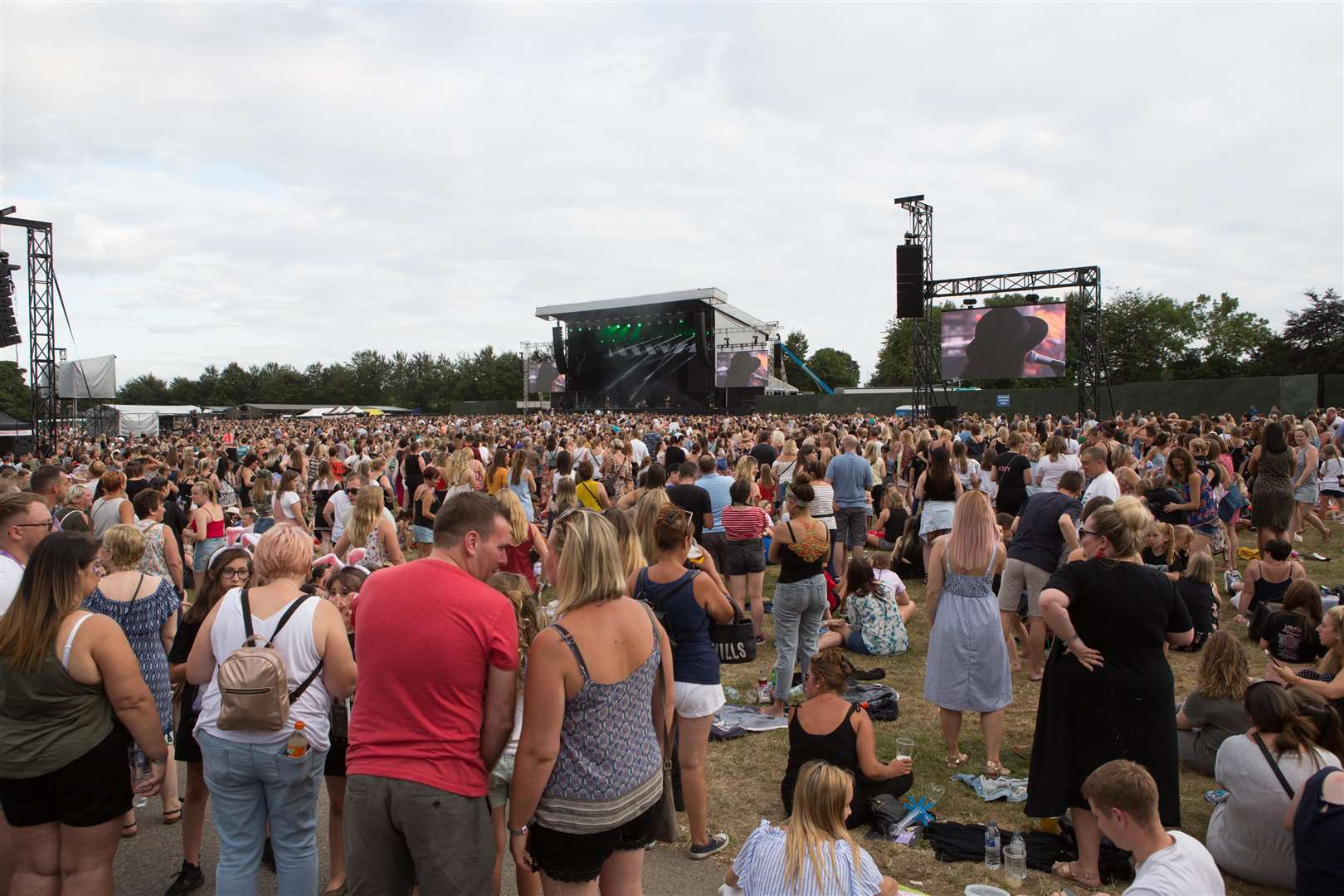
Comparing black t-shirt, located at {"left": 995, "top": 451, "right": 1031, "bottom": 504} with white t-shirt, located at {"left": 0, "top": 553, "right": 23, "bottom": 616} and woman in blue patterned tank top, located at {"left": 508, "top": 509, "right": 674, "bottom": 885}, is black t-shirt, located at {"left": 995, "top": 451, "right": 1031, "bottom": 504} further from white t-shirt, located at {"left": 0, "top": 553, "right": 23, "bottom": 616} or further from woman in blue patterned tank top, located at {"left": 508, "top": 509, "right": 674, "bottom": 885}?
white t-shirt, located at {"left": 0, "top": 553, "right": 23, "bottom": 616}

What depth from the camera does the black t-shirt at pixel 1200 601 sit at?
5.97 m

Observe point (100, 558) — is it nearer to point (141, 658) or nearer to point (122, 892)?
point (141, 658)

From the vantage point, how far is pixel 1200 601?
5.97 metres

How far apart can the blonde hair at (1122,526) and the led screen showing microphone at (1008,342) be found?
71.3ft

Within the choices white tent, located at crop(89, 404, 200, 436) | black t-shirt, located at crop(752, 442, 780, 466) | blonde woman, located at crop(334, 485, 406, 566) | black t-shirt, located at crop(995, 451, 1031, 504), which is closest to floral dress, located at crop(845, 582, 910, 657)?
black t-shirt, located at crop(995, 451, 1031, 504)

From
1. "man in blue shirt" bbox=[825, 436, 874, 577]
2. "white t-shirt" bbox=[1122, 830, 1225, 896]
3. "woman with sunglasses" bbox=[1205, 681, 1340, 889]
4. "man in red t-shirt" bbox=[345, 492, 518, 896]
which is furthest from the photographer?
"man in blue shirt" bbox=[825, 436, 874, 577]

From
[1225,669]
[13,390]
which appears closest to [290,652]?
[1225,669]

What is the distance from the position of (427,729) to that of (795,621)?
11.4 ft

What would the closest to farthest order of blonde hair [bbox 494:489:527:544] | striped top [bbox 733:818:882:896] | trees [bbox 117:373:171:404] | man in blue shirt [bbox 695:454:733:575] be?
striped top [bbox 733:818:882:896], blonde hair [bbox 494:489:527:544], man in blue shirt [bbox 695:454:733:575], trees [bbox 117:373:171:404]

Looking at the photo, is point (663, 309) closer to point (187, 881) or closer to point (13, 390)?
point (187, 881)

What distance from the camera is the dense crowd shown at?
215cm

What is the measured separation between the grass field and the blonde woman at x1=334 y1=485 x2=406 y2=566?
272 cm

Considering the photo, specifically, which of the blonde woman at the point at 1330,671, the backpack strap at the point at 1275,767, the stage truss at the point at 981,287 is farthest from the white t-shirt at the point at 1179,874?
the stage truss at the point at 981,287

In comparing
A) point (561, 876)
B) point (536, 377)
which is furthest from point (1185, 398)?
point (536, 377)
